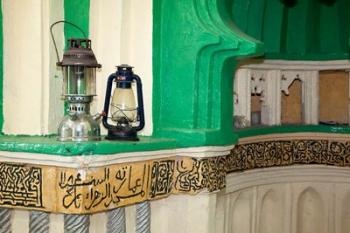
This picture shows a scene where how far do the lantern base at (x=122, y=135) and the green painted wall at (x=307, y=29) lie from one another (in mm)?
1141

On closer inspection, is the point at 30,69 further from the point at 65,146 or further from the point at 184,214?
the point at 184,214

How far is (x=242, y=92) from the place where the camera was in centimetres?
254

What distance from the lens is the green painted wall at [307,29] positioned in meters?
2.69

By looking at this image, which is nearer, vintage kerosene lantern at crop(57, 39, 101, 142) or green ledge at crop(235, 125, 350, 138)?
vintage kerosene lantern at crop(57, 39, 101, 142)

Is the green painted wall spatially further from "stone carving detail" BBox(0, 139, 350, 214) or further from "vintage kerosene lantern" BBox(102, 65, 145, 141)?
"vintage kerosene lantern" BBox(102, 65, 145, 141)

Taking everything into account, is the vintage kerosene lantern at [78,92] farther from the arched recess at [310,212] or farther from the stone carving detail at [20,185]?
the arched recess at [310,212]

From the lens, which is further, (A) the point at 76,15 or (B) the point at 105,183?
(A) the point at 76,15

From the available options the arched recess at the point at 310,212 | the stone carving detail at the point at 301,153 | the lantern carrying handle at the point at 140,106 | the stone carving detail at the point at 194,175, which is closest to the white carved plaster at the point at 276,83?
the stone carving detail at the point at 301,153

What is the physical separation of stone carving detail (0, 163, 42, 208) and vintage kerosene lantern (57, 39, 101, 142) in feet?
0.47

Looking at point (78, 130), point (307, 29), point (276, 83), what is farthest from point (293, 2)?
point (78, 130)

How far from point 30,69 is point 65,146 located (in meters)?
0.41

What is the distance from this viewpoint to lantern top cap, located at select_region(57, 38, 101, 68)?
169 cm

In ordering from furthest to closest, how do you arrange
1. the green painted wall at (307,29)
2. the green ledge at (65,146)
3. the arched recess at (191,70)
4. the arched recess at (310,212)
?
1. the arched recess at (310,212)
2. the green painted wall at (307,29)
3. the arched recess at (191,70)
4. the green ledge at (65,146)

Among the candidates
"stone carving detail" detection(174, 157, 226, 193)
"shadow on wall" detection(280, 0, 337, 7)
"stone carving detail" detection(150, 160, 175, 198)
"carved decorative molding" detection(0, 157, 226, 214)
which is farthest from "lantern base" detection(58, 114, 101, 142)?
"shadow on wall" detection(280, 0, 337, 7)
